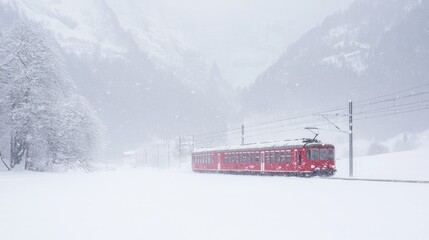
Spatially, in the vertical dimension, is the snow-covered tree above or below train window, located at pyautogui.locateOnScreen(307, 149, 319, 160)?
above

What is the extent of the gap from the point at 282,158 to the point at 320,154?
3.12 metres

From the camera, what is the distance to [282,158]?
38750 millimetres

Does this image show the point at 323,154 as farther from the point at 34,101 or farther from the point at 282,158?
the point at 34,101

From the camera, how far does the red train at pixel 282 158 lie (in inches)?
1439

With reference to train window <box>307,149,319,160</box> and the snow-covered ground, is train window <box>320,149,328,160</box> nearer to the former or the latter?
train window <box>307,149,319,160</box>

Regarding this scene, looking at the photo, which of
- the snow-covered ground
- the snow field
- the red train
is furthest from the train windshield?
the snow field

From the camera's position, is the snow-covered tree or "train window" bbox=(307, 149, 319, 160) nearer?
"train window" bbox=(307, 149, 319, 160)

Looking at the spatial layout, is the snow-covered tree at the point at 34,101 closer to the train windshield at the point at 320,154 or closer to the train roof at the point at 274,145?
the train roof at the point at 274,145

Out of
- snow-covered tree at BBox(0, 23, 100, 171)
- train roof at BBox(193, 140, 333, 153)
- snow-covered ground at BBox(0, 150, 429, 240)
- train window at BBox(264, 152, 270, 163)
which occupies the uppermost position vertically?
snow-covered tree at BBox(0, 23, 100, 171)

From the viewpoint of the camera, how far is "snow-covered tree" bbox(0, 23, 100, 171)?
41406 mm

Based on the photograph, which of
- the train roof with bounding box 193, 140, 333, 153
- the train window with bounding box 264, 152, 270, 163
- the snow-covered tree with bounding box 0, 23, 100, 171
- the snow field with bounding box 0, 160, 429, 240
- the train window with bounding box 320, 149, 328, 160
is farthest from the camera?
the snow-covered tree with bounding box 0, 23, 100, 171

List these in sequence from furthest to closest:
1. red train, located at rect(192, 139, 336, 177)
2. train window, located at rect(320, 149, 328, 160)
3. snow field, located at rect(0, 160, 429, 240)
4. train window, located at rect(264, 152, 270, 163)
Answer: train window, located at rect(264, 152, 270, 163), train window, located at rect(320, 149, 328, 160), red train, located at rect(192, 139, 336, 177), snow field, located at rect(0, 160, 429, 240)

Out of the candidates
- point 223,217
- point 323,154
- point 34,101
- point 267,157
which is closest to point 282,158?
point 267,157

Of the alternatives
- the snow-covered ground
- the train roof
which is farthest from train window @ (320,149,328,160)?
the snow-covered ground
